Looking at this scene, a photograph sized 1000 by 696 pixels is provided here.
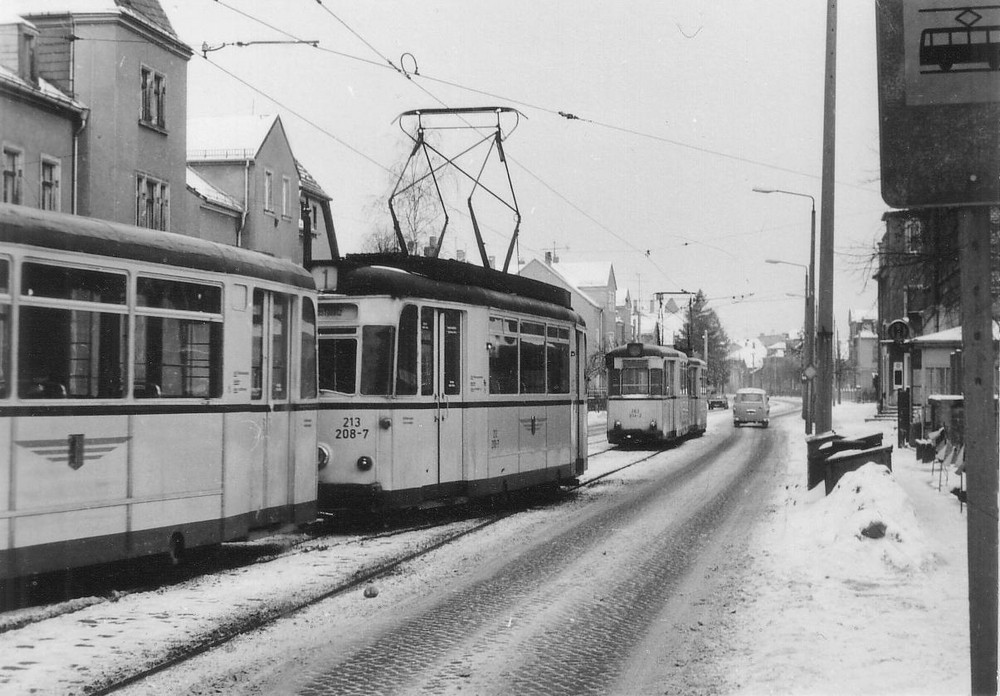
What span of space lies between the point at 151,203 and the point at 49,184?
12.3 ft

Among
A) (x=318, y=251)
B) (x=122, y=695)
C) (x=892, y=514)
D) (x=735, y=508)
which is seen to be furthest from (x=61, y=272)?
(x=318, y=251)

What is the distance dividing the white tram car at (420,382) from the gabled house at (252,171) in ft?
73.0

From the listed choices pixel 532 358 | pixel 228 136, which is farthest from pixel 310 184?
pixel 532 358

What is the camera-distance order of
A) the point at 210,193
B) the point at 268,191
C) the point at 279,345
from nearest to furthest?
the point at 279,345 → the point at 210,193 → the point at 268,191

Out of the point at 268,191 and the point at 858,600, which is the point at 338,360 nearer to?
the point at 858,600

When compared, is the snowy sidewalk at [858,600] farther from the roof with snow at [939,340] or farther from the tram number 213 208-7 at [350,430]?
the roof with snow at [939,340]

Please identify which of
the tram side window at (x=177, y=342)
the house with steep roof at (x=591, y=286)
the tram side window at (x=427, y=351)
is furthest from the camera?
the house with steep roof at (x=591, y=286)

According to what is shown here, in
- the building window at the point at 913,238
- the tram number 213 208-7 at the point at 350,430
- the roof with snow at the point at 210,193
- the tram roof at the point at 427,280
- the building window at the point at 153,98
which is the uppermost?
the building window at the point at 153,98

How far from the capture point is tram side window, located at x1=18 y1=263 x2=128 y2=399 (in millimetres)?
7348

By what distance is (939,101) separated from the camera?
375 centimetres

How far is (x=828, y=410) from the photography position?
1800cm

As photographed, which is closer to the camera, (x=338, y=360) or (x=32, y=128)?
(x=338, y=360)

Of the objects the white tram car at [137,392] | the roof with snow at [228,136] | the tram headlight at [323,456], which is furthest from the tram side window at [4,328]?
the roof with snow at [228,136]

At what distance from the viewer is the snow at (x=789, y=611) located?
231 inches
